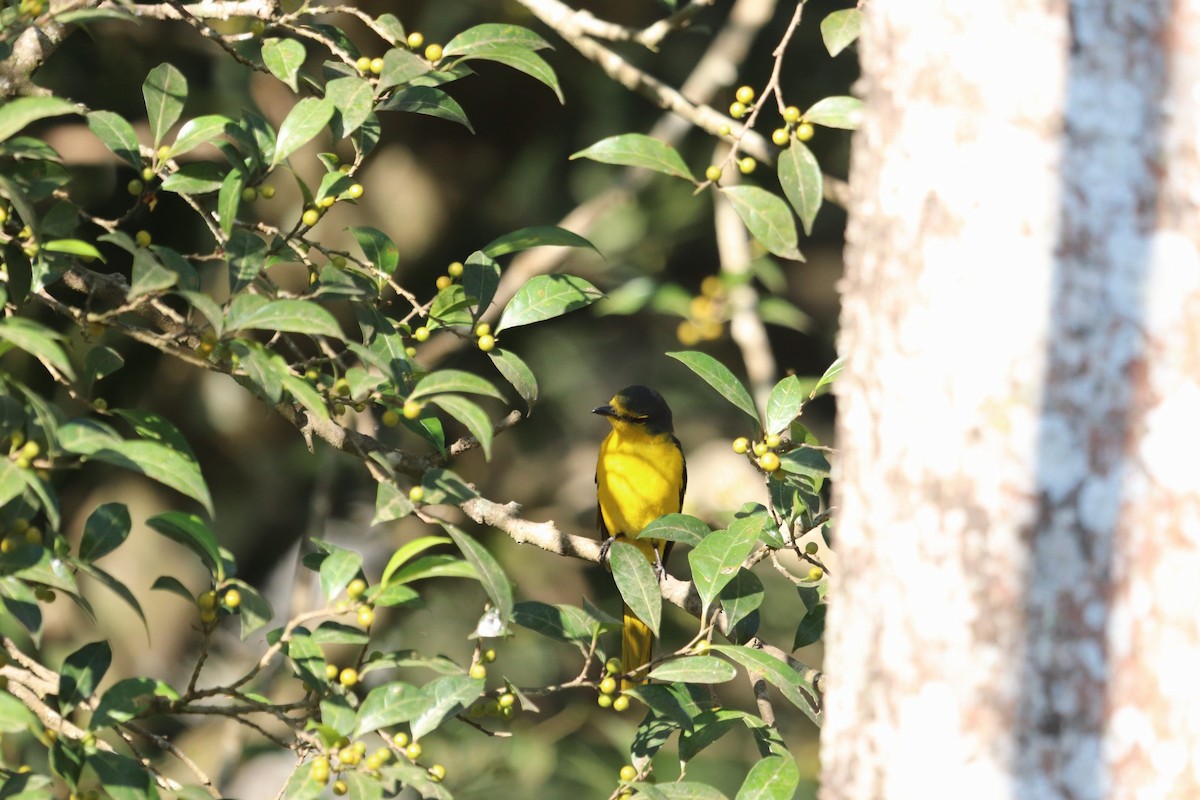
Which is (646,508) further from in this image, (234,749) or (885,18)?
(885,18)

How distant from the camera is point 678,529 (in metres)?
2.59

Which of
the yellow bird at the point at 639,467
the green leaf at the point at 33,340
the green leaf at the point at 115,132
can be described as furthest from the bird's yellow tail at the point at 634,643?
the green leaf at the point at 33,340

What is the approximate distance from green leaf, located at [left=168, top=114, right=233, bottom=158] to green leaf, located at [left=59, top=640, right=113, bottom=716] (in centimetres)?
86

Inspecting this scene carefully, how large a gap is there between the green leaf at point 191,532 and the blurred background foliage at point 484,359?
3.14 m

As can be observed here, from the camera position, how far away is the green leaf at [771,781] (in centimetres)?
222

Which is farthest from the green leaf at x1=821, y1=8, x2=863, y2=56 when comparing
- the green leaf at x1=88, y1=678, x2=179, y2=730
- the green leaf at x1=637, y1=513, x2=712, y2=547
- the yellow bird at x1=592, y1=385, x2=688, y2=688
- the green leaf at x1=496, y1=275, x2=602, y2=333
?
the yellow bird at x1=592, y1=385, x2=688, y2=688

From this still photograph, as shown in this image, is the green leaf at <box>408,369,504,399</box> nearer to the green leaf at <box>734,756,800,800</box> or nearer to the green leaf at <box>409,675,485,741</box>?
the green leaf at <box>409,675,485,741</box>

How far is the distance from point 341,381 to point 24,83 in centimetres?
84

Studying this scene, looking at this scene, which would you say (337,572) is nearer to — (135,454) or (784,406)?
(135,454)

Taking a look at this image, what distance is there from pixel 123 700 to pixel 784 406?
148 centimetres

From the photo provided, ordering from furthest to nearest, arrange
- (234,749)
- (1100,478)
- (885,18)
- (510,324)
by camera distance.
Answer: (234,749) < (510,324) < (885,18) < (1100,478)

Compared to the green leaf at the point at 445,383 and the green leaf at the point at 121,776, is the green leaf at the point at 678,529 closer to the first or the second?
the green leaf at the point at 445,383

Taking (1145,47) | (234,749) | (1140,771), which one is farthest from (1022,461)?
(234,749)

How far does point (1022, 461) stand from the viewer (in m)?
1.58
